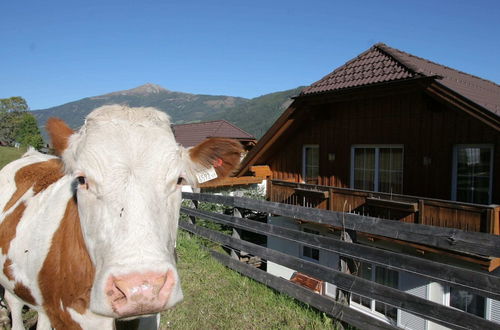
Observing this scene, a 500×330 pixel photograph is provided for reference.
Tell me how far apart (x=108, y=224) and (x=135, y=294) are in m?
0.44

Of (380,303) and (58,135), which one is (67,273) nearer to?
(58,135)

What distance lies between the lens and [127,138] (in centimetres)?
183

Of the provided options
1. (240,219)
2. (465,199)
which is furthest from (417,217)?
(240,219)

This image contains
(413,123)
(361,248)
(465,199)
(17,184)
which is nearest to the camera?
(361,248)

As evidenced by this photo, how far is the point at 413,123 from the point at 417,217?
3.20m

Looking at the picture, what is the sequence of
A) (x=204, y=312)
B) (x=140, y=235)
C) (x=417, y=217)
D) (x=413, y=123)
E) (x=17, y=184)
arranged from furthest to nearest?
(x=413, y=123)
(x=417, y=217)
(x=204, y=312)
(x=17, y=184)
(x=140, y=235)

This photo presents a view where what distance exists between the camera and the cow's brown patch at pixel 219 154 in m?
2.42

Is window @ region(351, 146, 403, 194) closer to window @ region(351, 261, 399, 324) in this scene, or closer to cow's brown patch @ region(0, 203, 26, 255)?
window @ region(351, 261, 399, 324)

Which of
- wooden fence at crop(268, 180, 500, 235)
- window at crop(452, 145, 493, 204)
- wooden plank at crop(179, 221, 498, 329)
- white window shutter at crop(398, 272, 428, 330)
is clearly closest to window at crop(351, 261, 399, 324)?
white window shutter at crop(398, 272, 428, 330)

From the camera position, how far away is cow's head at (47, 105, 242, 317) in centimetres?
143

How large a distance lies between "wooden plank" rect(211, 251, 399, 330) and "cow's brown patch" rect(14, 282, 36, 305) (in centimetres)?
290

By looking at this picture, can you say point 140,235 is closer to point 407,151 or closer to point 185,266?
point 185,266

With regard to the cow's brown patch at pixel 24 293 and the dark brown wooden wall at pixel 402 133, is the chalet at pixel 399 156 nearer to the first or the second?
the dark brown wooden wall at pixel 402 133

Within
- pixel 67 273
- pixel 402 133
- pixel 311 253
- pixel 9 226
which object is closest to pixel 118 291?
pixel 67 273
